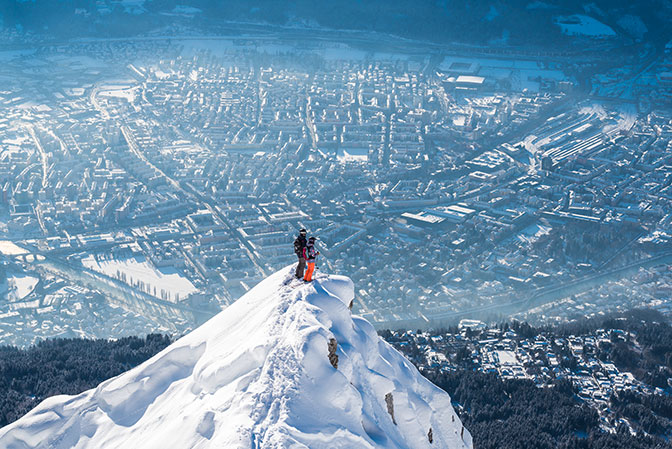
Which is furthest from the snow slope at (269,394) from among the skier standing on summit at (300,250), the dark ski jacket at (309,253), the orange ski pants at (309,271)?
the dark ski jacket at (309,253)

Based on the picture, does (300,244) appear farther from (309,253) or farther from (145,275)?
(145,275)

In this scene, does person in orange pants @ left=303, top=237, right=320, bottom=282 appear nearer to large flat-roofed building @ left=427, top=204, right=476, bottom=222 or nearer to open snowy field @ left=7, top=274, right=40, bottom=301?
open snowy field @ left=7, top=274, right=40, bottom=301

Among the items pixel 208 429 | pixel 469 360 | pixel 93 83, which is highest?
pixel 208 429

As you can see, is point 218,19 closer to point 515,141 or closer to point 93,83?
point 93,83

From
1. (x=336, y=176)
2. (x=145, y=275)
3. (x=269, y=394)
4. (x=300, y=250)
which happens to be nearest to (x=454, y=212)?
(x=336, y=176)

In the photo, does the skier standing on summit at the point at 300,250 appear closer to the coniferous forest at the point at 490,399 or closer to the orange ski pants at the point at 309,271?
the orange ski pants at the point at 309,271

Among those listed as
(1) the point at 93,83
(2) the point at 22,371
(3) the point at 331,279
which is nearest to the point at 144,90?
(1) the point at 93,83
